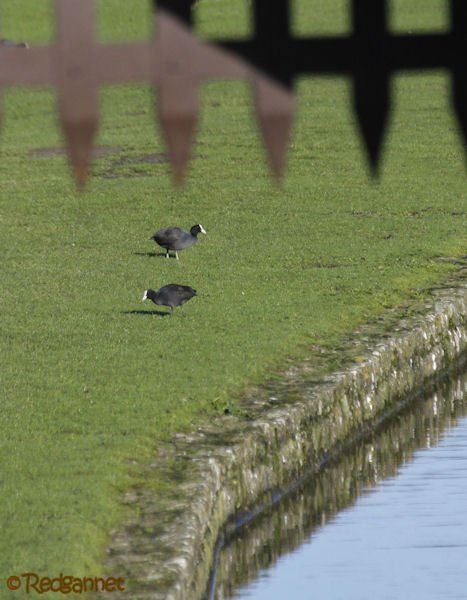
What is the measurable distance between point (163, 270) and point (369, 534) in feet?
22.8

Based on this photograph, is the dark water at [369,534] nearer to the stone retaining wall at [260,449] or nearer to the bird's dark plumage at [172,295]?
the stone retaining wall at [260,449]

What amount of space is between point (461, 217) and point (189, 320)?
838 centimetres

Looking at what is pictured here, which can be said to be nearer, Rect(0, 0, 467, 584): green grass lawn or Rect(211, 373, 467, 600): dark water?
Rect(0, 0, 467, 584): green grass lawn

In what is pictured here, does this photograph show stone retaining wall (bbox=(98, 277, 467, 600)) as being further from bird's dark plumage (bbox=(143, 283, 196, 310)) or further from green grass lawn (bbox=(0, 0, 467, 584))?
bird's dark plumage (bbox=(143, 283, 196, 310))

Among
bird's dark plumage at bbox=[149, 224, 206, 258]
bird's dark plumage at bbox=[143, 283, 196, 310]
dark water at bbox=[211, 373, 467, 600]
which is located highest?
bird's dark plumage at bbox=[149, 224, 206, 258]

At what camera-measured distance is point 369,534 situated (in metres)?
13.0

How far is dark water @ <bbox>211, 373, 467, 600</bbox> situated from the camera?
38.5 ft

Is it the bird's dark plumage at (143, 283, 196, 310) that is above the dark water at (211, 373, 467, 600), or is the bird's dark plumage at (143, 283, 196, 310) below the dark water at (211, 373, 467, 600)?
above

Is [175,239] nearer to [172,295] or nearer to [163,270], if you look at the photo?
[163,270]

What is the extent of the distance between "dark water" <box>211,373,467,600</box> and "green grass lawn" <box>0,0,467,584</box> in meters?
1.23

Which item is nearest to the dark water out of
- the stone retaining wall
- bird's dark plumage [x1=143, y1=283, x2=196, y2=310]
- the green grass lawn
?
the stone retaining wall

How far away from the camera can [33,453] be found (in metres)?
10.9

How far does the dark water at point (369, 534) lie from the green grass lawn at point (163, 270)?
1.23m

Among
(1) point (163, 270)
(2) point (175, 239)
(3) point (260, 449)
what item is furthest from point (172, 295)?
(3) point (260, 449)
